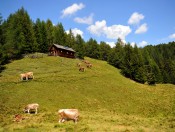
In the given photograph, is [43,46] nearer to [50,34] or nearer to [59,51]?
[59,51]

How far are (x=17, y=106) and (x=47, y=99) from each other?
5.82 meters

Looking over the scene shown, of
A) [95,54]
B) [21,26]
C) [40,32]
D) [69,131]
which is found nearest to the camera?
[69,131]

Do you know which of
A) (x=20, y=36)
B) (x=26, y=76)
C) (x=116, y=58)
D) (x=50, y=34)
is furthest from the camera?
(x=50, y=34)

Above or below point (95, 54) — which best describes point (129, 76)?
below

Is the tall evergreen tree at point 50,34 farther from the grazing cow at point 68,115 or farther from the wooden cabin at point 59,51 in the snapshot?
the grazing cow at point 68,115

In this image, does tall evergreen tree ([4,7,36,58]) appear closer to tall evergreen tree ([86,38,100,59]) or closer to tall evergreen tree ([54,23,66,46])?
tall evergreen tree ([54,23,66,46])

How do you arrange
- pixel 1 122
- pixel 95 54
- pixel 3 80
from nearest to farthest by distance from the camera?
pixel 1 122
pixel 3 80
pixel 95 54

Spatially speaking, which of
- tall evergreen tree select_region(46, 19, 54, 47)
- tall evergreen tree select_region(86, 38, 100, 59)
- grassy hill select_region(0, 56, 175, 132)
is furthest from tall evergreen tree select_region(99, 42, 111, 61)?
grassy hill select_region(0, 56, 175, 132)

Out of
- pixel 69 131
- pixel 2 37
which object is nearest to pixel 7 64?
pixel 2 37

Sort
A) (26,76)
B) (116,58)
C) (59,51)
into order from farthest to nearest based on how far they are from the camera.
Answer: (116,58), (59,51), (26,76)

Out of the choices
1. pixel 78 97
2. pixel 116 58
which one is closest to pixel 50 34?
pixel 116 58

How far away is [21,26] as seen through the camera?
8038 cm

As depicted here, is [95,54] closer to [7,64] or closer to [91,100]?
[7,64]

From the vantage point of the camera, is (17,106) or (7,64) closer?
(17,106)
